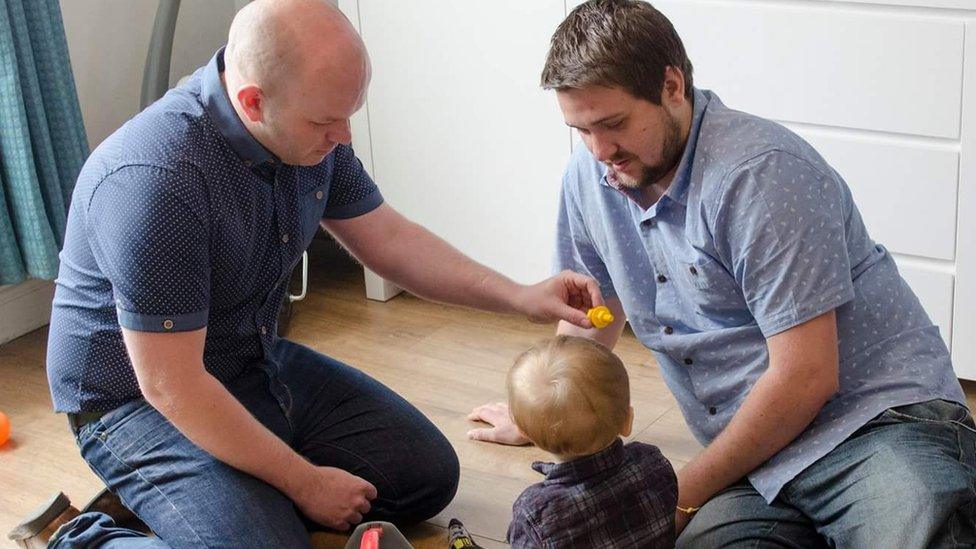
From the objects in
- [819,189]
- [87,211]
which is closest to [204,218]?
[87,211]

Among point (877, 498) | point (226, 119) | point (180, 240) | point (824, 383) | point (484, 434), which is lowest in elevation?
point (484, 434)

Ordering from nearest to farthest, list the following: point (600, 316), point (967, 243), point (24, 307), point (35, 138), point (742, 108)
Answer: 1. point (600, 316)
2. point (967, 243)
3. point (742, 108)
4. point (35, 138)
5. point (24, 307)

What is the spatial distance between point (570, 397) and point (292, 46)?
23.5 inches

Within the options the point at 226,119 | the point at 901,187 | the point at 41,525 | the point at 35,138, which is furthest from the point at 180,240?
the point at 901,187

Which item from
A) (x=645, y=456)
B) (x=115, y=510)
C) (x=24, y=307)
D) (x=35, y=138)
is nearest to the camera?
(x=645, y=456)

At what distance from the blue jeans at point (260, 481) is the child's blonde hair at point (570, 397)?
46 centimetres

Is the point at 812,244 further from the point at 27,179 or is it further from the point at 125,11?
the point at 125,11

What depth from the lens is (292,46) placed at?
1808 millimetres

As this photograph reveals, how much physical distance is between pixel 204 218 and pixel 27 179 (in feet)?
3.62

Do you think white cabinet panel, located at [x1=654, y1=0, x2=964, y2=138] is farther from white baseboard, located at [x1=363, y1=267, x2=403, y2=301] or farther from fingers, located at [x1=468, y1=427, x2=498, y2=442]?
white baseboard, located at [x1=363, y1=267, x2=403, y2=301]

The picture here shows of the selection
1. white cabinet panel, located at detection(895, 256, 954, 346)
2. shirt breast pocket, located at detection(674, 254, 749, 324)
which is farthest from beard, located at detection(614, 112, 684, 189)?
white cabinet panel, located at detection(895, 256, 954, 346)

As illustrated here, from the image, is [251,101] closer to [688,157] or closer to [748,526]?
[688,157]

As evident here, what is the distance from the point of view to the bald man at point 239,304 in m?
1.84

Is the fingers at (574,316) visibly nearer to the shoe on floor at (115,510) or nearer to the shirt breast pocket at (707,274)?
the shirt breast pocket at (707,274)
